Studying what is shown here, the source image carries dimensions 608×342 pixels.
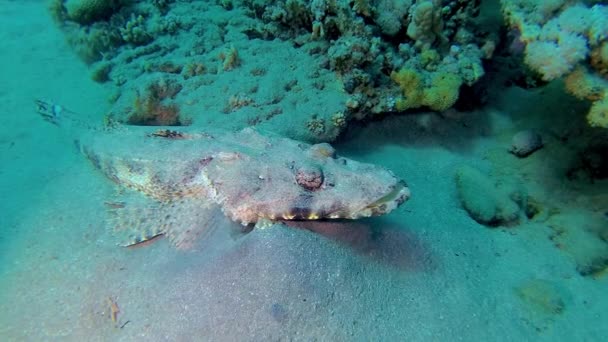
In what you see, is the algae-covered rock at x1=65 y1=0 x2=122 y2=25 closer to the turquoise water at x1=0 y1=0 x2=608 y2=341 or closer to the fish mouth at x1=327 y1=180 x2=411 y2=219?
the turquoise water at x1=0 y1=0 x2=608 y2=341

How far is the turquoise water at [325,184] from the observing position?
3346 millimetres

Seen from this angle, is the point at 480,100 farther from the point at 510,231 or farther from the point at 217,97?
the point at 217,97

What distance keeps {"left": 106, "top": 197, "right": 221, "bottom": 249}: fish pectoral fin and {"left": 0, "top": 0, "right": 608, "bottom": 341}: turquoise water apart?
0.02 meters

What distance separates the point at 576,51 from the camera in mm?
3662

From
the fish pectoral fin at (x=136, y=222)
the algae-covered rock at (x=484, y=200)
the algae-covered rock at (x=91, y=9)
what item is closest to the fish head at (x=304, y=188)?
the fish pectoral fin at (x=136, y=222)

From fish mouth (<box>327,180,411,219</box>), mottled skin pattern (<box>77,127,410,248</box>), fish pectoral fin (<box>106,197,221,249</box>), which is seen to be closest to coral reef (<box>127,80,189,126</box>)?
mottled skin pattern (<box>77,127,410,248</box>)

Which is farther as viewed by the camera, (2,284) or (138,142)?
(138,142)

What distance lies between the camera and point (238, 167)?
3.88 m

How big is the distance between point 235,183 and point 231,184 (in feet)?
0.16

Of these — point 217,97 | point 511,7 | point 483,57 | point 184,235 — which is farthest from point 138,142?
point 483,57

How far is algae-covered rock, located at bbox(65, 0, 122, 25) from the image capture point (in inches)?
340

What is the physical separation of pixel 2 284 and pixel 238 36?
5.42m

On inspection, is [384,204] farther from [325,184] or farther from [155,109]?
[155,109]

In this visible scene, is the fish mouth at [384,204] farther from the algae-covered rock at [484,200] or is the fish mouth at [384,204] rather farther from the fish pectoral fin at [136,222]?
the fish pectoral fin at [136,222]
